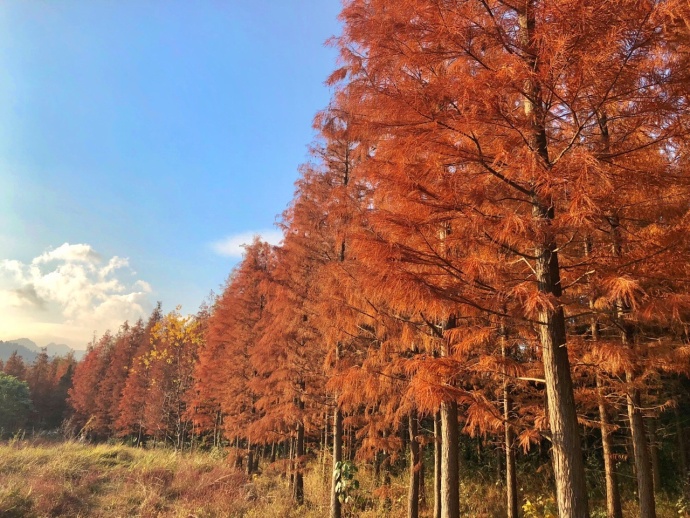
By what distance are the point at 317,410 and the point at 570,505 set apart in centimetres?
967

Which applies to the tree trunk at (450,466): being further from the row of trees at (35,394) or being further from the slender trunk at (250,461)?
the row of trees at (35,394)

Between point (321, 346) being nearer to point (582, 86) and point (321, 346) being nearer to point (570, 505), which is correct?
point (570, 505)

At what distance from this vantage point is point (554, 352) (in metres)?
4.27

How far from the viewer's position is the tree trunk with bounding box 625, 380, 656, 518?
6762mm

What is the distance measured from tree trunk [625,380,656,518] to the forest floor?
2.75 m

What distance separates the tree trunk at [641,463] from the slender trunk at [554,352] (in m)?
3.86

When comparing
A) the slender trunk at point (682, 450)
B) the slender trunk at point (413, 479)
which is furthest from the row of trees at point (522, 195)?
the slender trunk at point (682, 450)

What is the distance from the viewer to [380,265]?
4.23 meters

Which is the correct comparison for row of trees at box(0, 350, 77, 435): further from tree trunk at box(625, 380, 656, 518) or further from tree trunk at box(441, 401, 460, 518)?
tree trunk at box(625, 380, 656, 518)

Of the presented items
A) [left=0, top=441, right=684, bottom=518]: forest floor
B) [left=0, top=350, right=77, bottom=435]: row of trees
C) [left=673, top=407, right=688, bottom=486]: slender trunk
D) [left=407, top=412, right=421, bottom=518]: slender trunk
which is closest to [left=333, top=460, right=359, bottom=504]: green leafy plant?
[left=0, top=441, right=684, bottom=518]: forest floor

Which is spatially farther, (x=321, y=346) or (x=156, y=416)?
(x=156, y=416)

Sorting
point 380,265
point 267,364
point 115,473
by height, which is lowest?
point 115,473

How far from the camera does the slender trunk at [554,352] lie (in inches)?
150

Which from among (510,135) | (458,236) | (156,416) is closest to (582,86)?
(510,135)
